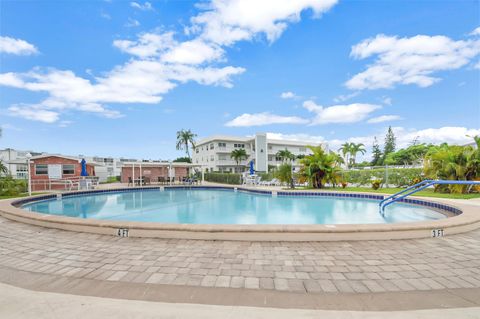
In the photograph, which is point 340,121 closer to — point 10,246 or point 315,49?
point 315,49

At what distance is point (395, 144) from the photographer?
6431 cm

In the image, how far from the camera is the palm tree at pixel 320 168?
15102 mm

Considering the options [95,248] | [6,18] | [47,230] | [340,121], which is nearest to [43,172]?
[6,18]

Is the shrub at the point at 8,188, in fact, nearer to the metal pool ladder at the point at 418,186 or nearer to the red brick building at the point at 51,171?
the red brick building at the point at 51,171

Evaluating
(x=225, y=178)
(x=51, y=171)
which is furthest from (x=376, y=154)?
(x=51, y=171)

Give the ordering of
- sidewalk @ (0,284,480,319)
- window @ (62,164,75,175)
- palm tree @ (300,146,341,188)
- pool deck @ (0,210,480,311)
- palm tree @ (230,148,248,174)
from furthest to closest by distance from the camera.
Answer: palm tree @ (230,148,248,174)
window @ (62,164,75,175)
palm tree @ (300,146,341,188)
pool deck @ (0,210,480,311)
sidewalk @ (0,284,480,319)

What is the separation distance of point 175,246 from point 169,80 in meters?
19.1

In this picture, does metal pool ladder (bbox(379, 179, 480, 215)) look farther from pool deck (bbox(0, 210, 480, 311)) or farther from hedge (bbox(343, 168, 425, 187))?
hedge (bbox(343, 168, 425, 187))

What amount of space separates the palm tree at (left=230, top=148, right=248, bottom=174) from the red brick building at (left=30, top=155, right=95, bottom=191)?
20.5 meters

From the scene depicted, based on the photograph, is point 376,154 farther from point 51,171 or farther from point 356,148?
point 51,171

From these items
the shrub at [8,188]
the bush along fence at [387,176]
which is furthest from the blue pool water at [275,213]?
the bush along fence at [387,176]

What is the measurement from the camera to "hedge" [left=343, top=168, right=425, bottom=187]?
14.0 metres

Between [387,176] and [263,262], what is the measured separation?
50.8 feet

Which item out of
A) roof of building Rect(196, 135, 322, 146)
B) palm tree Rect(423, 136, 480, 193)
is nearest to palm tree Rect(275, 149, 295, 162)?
roof of building Rect(196, 135, 322, 146)
